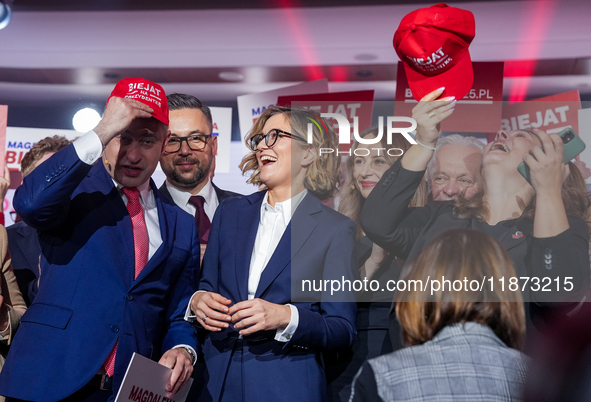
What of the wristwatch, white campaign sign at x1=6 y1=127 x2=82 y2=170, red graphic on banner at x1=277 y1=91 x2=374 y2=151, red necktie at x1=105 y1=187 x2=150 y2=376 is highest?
white campaign sign at x1=6 y1=127 x2=82 y2=170

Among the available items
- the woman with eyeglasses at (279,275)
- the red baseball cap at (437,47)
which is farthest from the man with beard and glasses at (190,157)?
the red baseball cap at (437,47)

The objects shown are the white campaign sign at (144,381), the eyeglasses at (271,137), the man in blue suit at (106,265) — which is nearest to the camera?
the white campaign sign at (144,381)

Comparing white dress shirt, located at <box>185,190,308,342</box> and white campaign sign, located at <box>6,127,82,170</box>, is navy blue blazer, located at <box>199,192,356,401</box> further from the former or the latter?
white campaign sign, located at <box>6,127,82,170</box>

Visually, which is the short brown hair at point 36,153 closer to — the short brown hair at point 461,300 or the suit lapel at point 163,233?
the suit lapel at point 163,233

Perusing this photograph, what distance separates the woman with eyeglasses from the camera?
2.09 meters

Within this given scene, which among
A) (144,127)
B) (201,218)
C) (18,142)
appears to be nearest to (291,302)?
(144,127)

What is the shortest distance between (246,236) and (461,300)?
0.98 m

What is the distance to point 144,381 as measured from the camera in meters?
1.94

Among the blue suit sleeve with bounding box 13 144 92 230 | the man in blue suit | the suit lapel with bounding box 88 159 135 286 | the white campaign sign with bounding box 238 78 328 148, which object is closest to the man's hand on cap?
the man in blue suit

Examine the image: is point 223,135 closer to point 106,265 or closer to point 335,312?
point 106,265

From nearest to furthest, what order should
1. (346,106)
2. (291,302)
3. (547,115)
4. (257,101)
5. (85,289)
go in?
(85,289) → (291,302) → (547,115) → (346,106) → (257,101)

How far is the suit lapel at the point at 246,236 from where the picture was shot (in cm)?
225

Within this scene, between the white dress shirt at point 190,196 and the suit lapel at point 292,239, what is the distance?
2.99 feet

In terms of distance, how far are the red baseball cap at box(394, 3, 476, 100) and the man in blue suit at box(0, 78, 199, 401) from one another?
1009mm
